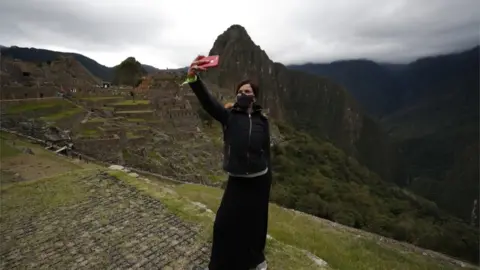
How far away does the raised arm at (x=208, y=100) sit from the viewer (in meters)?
3.45

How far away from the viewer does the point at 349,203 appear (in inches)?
1577

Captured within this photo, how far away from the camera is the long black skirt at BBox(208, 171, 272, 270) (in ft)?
11.9

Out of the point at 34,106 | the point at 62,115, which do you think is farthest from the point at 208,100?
the point at 34,106

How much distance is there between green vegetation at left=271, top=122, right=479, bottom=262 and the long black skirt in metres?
24.7

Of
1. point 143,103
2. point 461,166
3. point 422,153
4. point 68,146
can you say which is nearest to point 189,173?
point 68,146

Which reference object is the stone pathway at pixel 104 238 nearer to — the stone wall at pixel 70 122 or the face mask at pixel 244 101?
the face mask at pixel 244 101

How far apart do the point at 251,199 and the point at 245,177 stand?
261 millimetres

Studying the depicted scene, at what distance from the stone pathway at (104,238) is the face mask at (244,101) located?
274 centimetres

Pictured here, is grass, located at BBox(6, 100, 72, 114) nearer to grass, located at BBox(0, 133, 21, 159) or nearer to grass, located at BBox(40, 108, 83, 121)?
grass, located at BBox(40, 108, 83, 121)

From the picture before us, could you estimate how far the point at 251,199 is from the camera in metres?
3.67

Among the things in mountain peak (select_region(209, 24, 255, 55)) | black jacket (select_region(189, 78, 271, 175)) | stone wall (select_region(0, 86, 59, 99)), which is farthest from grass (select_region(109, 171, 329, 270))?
mountain peak (select_region(209, 24, 255, 55))

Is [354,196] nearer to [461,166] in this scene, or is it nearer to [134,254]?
[134,254]

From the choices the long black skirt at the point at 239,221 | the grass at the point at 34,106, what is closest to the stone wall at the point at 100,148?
the grass at the point at 34,106

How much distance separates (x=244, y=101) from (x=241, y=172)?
69 centimetres
